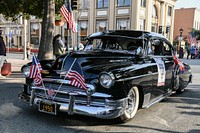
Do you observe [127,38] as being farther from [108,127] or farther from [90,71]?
[108,127]

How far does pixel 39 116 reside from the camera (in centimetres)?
511

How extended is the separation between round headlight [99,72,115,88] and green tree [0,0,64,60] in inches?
265

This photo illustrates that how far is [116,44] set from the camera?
6.09 meters

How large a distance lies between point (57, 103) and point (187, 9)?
68.5m

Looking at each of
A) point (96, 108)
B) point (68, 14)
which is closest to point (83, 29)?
point (68, 14)

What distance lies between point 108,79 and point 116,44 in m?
1.94

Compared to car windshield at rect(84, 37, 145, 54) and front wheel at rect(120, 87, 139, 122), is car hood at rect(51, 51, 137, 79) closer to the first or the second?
car windshield at rect(84, 37, 145, 54)

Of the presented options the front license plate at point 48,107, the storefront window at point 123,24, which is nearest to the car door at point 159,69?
the front license plate at point 48,107

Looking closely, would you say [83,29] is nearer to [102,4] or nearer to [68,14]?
[102,4]

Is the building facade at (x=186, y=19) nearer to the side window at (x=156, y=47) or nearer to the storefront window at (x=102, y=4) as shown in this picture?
the storefront window at (x=102, y=4)

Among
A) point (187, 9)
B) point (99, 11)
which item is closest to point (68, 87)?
point (99, 11)

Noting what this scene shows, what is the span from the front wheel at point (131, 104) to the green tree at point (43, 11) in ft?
20.9

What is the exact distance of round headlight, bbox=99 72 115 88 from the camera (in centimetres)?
429

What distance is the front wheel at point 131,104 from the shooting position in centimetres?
471
